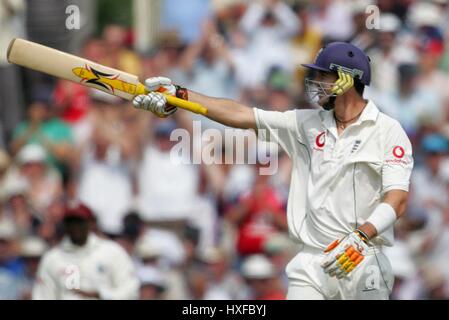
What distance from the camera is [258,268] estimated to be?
9055 millimetres

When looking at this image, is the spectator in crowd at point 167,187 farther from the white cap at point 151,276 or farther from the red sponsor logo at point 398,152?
the red sponsor logo at point 398,152

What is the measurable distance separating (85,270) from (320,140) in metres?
2.76

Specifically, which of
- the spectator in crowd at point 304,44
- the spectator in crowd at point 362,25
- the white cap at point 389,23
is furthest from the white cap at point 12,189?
the white cap at point 389,23

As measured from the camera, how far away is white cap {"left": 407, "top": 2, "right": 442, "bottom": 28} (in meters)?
10.2

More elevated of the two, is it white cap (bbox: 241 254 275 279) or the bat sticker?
the bat sticker

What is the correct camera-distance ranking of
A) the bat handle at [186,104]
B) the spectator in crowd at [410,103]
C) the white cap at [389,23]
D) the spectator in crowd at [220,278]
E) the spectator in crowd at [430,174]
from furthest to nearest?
the white cap at [389,23] < the spectator in crowd at [410,103] < the spectator in crowd at [430,174] < the spectator in crowd at [220,278] < the bat handle at [186,104]

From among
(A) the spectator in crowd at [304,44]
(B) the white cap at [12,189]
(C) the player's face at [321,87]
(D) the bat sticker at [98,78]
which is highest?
(A) the spectator in crowd at [304,44]

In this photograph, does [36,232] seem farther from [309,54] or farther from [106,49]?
[309,54]

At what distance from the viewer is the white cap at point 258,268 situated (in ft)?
29.6

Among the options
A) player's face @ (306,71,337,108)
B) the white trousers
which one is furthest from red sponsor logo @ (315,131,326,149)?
the white trousers

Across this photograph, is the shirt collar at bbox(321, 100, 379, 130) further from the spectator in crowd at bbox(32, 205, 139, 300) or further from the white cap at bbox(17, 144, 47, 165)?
the white cap at bbox(17, 144, 47, 165)

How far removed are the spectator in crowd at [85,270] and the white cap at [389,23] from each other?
2.88 metres

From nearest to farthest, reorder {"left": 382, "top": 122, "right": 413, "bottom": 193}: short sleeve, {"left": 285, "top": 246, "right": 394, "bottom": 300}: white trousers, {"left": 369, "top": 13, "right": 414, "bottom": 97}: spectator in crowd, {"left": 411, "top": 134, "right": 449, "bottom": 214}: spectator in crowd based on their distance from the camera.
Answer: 1. {"left": 382, "top": 122, "right": 413, "bottom": 193}: short sleeve
2. {"left": 285, "top": 246, "right": 394, "bottom": 300}: white trousers
3. {"left": 411, "top": 134, "right": 449, "bottom": 214}: spectator in crowd
4. {"left": 369, "top": 13, "right": 414, "bottom": 97}: spectator in crowd

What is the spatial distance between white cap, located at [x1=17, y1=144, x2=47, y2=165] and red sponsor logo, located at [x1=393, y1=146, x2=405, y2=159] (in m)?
4.22
